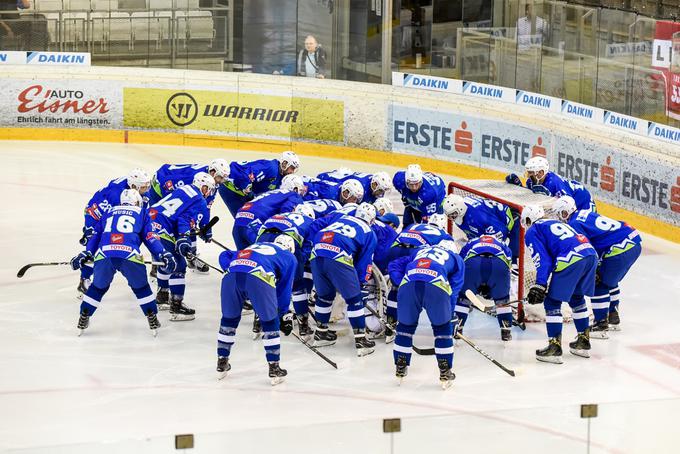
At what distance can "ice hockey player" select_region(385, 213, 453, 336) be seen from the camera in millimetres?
8367

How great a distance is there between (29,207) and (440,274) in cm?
660

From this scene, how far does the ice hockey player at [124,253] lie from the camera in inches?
341

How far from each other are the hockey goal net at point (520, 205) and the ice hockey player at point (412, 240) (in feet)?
3.14

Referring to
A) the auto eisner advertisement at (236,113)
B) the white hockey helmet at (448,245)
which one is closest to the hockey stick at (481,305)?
the white hockey helmet at (448,245)

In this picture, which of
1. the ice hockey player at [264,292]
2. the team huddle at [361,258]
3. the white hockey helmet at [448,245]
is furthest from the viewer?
the white hockey helmet at [448,245]

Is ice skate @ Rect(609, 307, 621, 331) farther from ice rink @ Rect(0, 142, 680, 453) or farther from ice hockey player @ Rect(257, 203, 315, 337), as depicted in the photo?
ice hockey player @ Rect(257, 203, 315, 337)

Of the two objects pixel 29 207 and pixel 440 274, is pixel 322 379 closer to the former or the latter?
pixel 440 274

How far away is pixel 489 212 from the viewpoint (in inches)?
365

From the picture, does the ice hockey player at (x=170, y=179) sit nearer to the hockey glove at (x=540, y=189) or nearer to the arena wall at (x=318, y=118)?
the hockey glove at (x=540, y=189)

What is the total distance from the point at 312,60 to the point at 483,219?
7813 mm

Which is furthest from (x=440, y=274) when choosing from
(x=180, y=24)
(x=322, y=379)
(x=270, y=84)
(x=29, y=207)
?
(x=180, y=24)

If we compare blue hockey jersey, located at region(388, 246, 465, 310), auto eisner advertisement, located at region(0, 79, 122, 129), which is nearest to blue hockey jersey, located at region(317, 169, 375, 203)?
blue hockey jersey, located at region(388, 246, 465, 310)

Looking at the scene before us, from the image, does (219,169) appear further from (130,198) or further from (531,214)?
(531,214)

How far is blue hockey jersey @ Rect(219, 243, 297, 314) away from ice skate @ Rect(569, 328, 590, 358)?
2.16m
